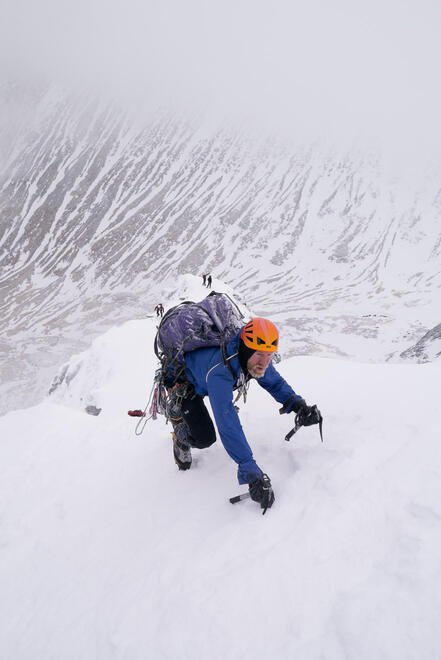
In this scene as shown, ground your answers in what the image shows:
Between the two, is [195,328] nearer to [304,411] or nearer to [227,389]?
[227,389]

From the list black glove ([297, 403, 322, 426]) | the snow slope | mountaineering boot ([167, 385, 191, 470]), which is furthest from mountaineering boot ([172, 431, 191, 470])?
black glove ([297, 403, 322, 426])

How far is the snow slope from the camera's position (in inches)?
86.7

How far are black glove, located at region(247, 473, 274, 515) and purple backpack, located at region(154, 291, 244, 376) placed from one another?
1.33 m

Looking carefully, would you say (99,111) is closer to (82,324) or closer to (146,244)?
(146,244)

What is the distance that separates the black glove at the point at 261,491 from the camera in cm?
327

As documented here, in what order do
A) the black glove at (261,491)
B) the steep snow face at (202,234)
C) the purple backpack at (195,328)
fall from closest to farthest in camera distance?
the black glove at (261,491) → the purple backpack at (195,328) → the steep snow face at (202,234)

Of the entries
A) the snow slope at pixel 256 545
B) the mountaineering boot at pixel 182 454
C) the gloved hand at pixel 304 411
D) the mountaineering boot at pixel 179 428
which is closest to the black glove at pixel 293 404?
the gloved hand at pixel 304 411

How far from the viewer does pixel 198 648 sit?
7.82ft

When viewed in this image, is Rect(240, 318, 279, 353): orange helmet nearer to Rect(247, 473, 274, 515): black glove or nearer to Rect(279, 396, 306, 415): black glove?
Rect(279, 396, 306, 415): black glove

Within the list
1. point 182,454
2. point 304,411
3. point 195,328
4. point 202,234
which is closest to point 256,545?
point 304,411

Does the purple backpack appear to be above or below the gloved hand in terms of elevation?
above

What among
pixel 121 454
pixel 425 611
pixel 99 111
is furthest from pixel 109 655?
pixel 99 111

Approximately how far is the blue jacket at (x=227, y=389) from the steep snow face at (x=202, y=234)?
3342 centimetres

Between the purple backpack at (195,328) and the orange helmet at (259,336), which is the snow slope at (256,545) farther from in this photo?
the purple backpack at (195,328)
